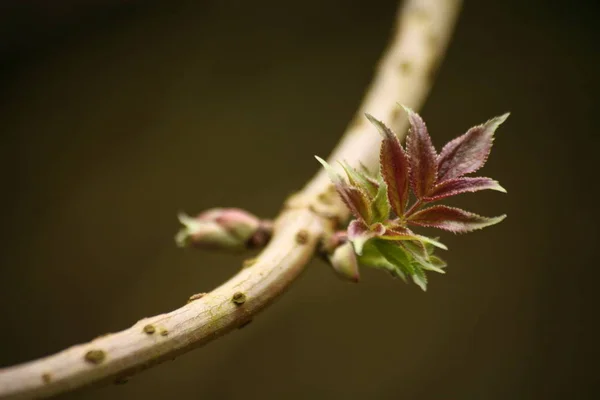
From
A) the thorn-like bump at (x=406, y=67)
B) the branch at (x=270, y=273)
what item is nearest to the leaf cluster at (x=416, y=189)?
the branch at (x=270, y=273)

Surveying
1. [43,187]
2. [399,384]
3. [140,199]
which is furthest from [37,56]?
[399,384]

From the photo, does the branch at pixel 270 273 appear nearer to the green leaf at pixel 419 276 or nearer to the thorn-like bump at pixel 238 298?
the thorn-like bump at pixel 238 298

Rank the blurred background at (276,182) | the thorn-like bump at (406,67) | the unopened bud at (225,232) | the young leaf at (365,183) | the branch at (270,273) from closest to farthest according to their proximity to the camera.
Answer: the branch at (270,273) < the young leaf at (365,183) < the unopened bud at (225,232) < the thorn-like bump at (406,67) < the blurred background at (276,182)

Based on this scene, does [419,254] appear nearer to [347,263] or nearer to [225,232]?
[347,263]

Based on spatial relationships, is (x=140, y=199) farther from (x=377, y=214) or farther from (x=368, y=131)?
(x=377, y=214)

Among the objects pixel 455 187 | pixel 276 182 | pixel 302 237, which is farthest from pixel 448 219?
pixel 276 182

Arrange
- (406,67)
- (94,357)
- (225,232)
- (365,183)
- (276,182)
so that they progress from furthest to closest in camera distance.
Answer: (276,182), (406,67), (225,232), (365,183), (94,357)
